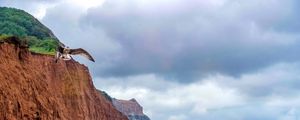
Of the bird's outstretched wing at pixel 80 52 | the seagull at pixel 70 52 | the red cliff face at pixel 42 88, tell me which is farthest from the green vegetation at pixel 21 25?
the bird's outstretched wing at pixel 80 52

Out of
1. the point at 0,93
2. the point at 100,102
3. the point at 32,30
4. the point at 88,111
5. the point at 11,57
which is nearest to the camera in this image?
the point at 0,93

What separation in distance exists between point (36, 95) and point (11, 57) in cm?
407

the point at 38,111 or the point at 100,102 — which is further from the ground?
the point at 100,102

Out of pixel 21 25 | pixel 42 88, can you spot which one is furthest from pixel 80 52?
pixel 21 25

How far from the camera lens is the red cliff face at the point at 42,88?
5622cm

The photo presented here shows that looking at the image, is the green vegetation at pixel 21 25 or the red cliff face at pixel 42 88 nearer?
the red cliff face at pixel 42 88

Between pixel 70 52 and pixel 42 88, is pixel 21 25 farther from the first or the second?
pixel 42 88

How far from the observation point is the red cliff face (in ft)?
184

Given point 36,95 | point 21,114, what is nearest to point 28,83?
point 36,95

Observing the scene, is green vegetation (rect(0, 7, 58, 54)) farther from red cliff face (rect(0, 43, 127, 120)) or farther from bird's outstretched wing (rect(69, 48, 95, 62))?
bird's outstretched wing (rect(69, 48, 95, 62))

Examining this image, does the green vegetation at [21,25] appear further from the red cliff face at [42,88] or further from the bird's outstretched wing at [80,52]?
the bird's outstretched wing at [80,52]

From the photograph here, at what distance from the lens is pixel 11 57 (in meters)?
59.9

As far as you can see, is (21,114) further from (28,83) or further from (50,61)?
(50,61)

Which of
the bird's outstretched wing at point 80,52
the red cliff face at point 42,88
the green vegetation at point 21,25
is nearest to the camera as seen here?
the red cliff face at point 42,88
